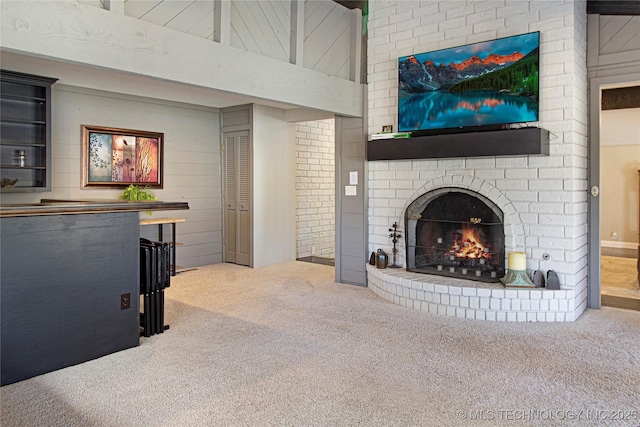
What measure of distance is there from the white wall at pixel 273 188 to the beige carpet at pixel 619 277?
14.1ft

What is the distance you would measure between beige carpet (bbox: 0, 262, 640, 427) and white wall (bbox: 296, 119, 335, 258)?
3.27m

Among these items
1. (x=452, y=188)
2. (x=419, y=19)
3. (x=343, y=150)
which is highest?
(x=419, y=19)

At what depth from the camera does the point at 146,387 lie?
9.00ft

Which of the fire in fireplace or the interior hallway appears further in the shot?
the interior hallway

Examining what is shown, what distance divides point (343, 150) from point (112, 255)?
3114 millimetres

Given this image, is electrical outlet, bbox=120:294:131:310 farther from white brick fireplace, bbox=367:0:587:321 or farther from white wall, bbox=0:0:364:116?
white brick fireplace, bbox=367:0:587:321

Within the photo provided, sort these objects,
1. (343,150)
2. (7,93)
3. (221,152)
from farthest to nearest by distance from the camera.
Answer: (221,152) < (343,150) < (7,93)

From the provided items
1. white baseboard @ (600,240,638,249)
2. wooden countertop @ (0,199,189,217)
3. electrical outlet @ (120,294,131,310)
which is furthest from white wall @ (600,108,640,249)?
electrical outlet @ (120,294,131,310)

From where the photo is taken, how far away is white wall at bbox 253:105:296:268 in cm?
662

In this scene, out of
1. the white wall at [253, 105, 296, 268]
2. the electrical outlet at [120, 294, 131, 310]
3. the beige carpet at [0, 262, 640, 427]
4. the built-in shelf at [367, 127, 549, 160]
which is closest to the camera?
the beige carpet at [0, 262, 640, 427]

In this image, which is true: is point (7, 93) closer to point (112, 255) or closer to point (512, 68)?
point (112, 255)

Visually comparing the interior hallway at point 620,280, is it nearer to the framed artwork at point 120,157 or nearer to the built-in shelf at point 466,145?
the built-in shelf at point 466,145

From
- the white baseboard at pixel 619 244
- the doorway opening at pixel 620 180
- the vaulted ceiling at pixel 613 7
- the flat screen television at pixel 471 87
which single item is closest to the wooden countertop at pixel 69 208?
the flat screen television at pixel 471 87

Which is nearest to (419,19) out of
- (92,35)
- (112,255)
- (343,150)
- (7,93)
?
(343,150)
